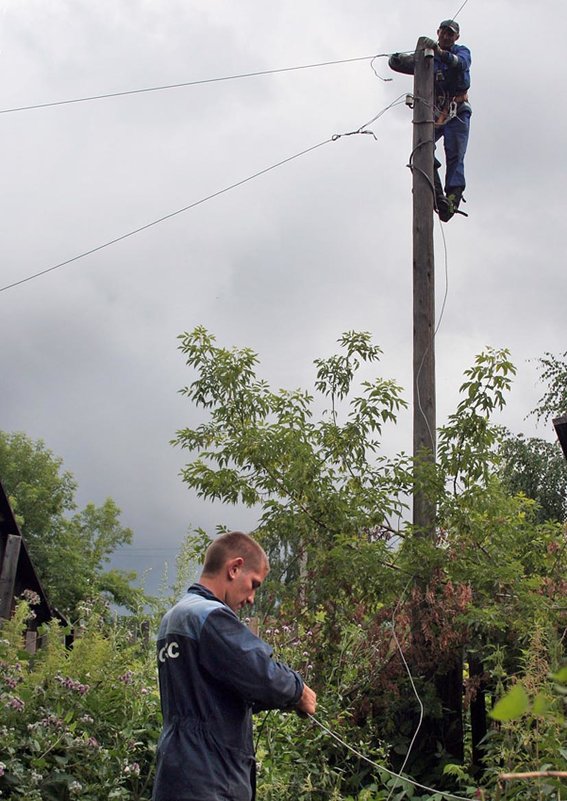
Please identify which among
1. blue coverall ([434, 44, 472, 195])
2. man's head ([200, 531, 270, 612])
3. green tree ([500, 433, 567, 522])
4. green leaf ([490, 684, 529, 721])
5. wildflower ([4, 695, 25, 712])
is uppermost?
green tree ([500, 433, 567, 522])

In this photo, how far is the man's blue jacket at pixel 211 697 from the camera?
355 centimetres

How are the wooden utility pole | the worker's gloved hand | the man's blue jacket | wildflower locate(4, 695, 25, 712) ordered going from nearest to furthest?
the man's blue jacket, wildflower locate(4, 695, 25, 712), the wooden utility pole, the worker's gloved hand

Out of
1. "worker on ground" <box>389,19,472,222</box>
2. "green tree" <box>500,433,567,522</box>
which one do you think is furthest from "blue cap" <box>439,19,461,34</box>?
"green tree" <box>500,433,567,522</box>

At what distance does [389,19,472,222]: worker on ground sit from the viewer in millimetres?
9164

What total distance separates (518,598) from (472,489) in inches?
38.7

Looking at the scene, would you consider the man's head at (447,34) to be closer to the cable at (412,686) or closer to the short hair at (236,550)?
the cable at (412,686)

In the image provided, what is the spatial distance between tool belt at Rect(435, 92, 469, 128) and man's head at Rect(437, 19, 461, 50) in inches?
17.0

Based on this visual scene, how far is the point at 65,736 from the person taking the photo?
231 inches

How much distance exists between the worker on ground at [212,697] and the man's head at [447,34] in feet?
22.8

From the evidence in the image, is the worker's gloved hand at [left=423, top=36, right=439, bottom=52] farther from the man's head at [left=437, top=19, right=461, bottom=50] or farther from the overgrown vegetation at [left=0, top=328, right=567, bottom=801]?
the overgrown vegetation at [left=0, top=328, right=567, bottom=801]

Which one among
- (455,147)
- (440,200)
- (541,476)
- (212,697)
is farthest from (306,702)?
(541,476)

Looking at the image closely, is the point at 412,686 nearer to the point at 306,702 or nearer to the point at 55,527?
the point at 306,702

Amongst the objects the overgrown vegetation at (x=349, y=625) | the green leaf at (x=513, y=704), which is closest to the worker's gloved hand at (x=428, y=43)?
the overgrown vegetation at (x=349, y=625)

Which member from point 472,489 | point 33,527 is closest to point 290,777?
point 472,489
